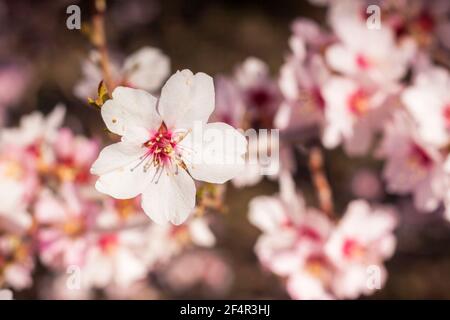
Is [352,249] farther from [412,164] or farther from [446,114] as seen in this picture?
[446,114]

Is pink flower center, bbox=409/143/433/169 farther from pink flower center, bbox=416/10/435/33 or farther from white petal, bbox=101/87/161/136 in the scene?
white petal, bbox=101/87/161/136

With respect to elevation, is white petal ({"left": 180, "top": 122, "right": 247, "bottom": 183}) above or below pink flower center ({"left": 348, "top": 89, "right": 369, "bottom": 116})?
below

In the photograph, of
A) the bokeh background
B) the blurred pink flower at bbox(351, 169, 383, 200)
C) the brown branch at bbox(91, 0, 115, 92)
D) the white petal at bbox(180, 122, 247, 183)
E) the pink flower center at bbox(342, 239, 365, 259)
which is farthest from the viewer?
the blurred pink flower at bbox(351, 169, 383, 200)

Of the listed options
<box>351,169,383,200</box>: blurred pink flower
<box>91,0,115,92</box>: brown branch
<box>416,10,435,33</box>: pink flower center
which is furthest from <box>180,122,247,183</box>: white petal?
<box>351,169,383,200</box>: blurred pink flower

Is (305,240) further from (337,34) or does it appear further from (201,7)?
(201,7)

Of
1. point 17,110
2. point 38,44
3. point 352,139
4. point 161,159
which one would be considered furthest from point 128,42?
point 161,159

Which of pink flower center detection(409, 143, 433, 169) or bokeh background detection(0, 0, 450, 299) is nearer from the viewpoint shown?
pink flower center detection(409, 143, 433, 169)

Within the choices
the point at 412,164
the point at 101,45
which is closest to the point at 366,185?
the point at 412,164
